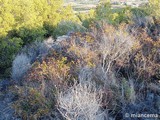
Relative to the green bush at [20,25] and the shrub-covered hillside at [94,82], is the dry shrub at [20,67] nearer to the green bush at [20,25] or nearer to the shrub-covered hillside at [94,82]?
the shrub-covered hillside at [94,82]

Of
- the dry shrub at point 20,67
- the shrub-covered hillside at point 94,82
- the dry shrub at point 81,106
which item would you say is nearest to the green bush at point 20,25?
the dry shrub at point 20,67

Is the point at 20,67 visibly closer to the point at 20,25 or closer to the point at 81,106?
the point at 81,106

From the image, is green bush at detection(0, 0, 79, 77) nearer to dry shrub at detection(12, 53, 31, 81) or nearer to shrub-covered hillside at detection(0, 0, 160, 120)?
dry shrub at detection(12, 53, 31, 81)

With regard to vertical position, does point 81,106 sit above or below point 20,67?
above

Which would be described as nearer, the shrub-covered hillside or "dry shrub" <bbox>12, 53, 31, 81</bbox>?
the shrub-covered hillside

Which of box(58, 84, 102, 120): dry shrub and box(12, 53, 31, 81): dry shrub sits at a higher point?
Result: box(58, 84, 102, 120): dry shrub

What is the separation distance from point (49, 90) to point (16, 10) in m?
16.1

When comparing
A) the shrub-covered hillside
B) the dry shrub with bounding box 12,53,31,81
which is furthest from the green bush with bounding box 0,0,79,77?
the shrub-covered hillside

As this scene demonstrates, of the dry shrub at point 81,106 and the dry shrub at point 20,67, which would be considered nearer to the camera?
the dry shrub at point 81,106

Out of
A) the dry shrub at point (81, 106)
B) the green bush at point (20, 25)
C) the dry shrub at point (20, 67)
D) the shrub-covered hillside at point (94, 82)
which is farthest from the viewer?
the green bush at point (20, 25)

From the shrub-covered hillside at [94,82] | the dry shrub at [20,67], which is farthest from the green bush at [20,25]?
the shrub-covered hillside at [94,82]

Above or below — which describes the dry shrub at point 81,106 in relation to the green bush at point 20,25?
above

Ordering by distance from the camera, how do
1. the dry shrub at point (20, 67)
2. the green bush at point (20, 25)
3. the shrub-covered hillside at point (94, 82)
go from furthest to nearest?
the green bush at point (20, 25)
the dry shrub at point (20, 67)
the shrub-covered hillside at point (94, 82)

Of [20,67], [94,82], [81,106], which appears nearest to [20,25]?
[20,67]
